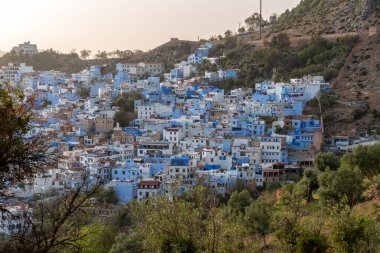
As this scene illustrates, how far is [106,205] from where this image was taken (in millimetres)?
20797

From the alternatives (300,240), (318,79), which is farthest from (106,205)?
(318,79)

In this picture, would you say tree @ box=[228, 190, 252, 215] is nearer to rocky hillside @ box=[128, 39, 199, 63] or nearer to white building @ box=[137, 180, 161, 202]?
white building @ box=[137, 180, 161, 202]

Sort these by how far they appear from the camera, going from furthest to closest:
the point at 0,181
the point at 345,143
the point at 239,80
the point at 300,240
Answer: the point at 239,80 < the point at 345,143 < the point at 300,240 < the point at 0,181

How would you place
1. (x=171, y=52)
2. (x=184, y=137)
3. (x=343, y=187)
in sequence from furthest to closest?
(x=171, y=52)
(x=184, y=137)
(x=343, y=187)

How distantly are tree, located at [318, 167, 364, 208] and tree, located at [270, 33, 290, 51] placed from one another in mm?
25826

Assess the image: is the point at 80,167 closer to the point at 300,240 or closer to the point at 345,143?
the point at 345,143

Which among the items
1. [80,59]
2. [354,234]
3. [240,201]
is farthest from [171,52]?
[354,234]

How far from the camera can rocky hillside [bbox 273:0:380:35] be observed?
122 ft

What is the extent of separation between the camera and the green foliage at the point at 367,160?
49.1 ft

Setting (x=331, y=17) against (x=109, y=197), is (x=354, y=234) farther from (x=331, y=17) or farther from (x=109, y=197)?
(x=331, y=17)

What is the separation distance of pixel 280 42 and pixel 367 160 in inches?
942

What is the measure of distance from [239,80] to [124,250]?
2496cm

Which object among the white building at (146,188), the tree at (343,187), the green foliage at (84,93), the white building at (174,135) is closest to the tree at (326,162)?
the tree at (343,187)

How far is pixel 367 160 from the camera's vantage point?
1506 cm
